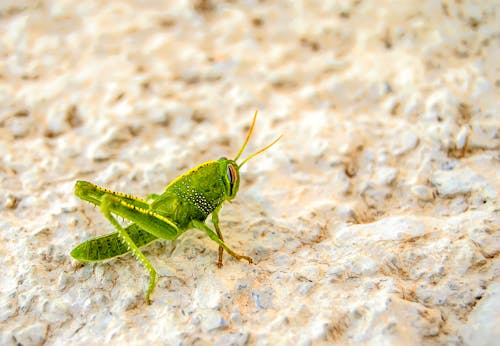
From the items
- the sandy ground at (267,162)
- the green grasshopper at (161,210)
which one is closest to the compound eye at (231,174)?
the green grasshopper at (161,210)

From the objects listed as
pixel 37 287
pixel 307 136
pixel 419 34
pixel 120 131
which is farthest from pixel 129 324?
pixel 419 34

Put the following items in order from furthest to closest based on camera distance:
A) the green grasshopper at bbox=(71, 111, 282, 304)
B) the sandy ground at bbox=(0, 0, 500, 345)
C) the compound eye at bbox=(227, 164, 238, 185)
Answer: the compound eye at bbox=(227, 164, 238, 185), the green grasshopper at bbox=(71, 111, 282, 304), the sandy ground at bbox=(0, 0, 500, 345)

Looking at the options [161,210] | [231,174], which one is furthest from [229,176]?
[161,210]

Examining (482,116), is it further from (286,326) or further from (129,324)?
(129,324)

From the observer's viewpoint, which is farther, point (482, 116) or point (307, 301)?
point (482, 116)

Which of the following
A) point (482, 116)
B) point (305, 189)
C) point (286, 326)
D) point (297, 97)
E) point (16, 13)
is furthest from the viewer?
point (16, 13)

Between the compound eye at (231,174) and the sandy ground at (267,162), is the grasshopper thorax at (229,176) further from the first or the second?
the sandy ground at (267,162)

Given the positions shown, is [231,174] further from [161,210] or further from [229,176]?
[161,210]

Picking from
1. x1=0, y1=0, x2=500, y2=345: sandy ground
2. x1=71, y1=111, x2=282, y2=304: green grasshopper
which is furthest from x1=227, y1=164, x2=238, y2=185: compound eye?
x1=0, y1=0, x2=500, y2=345: sandy ground

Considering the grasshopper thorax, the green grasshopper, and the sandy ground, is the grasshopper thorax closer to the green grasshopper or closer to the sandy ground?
the green grasshopper
